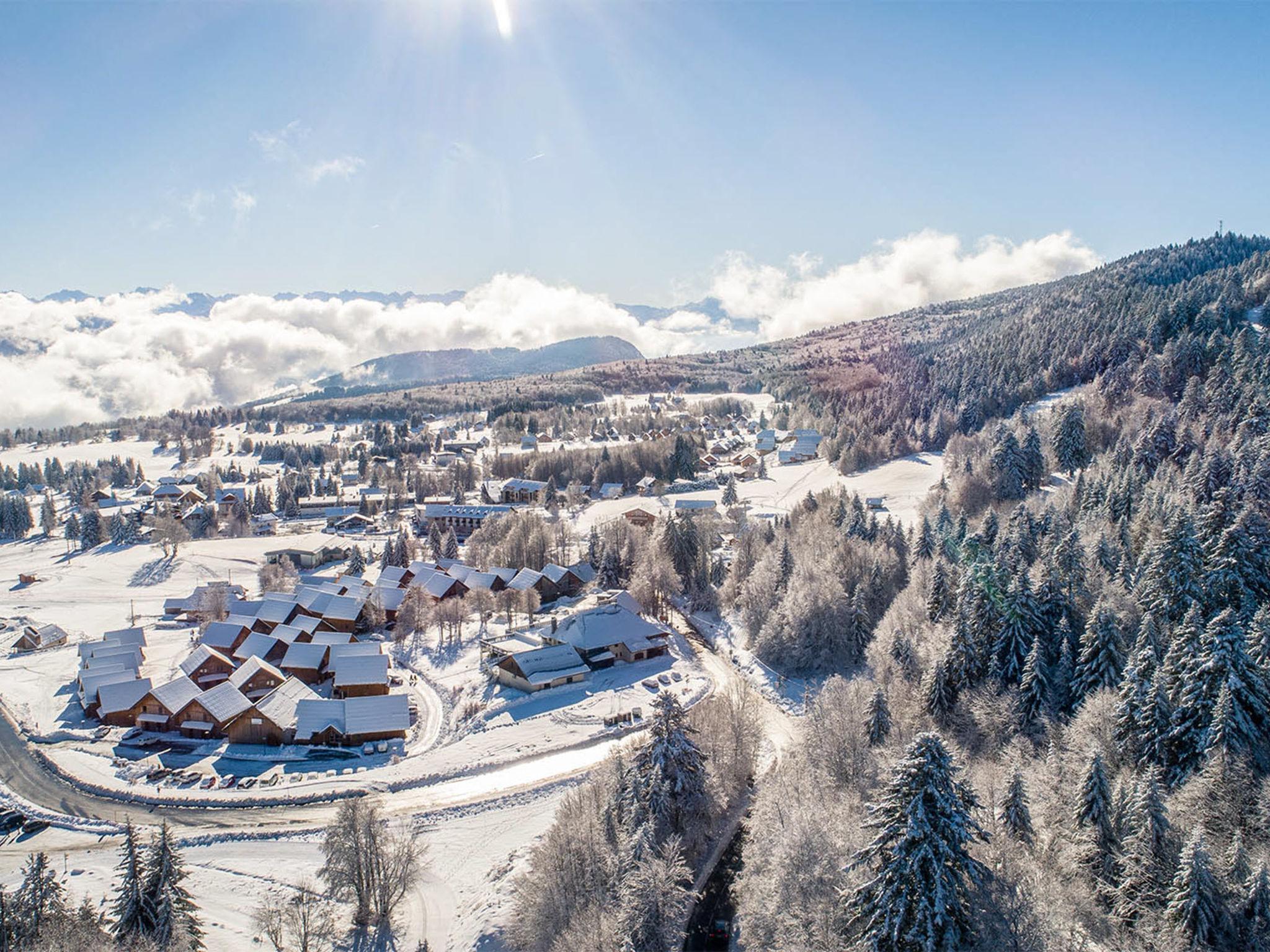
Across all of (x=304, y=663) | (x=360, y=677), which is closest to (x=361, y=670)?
(x=360, y=677)

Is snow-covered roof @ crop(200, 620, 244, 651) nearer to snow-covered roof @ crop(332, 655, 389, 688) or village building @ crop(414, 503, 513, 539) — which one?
snow-covered roof @ crop(332, 655, 389, 688)

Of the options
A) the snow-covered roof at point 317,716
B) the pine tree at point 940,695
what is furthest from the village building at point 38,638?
the pine tree at point 940,695

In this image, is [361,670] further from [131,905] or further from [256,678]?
[131,905]

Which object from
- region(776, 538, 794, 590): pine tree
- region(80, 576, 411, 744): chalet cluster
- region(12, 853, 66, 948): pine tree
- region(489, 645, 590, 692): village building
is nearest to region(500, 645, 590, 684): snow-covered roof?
region(489, 645, 590, 692): village building

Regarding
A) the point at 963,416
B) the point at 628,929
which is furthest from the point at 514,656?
the point at 963,416

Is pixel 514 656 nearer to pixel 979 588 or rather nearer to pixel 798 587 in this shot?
pixel 798 587
